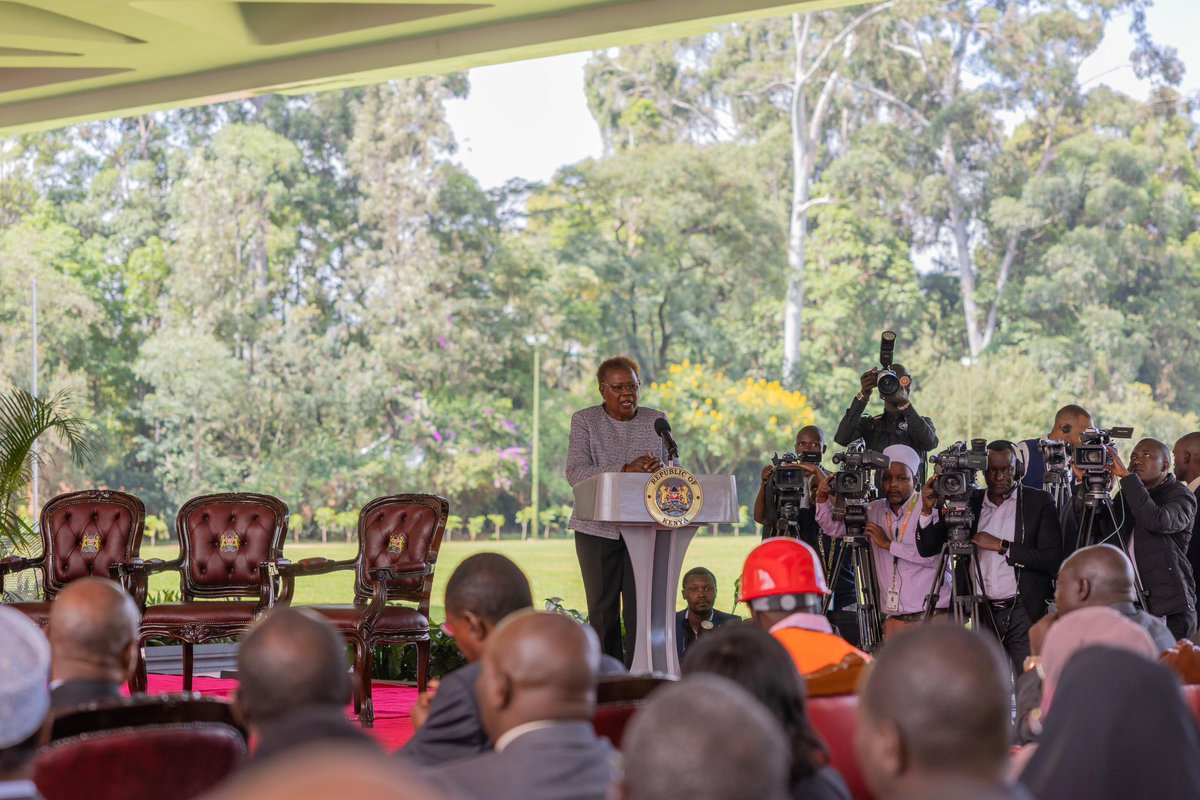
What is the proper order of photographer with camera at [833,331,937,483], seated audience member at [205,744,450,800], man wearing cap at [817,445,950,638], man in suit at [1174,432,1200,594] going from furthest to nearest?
photographer with camera at [833,331,937,483] < man in suit at [1174,432,1200,594] < man wearing cap at [817,445,950,638] < seated audience member at [205,744,450,800]

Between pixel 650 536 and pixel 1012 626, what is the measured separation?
1693 millimetres

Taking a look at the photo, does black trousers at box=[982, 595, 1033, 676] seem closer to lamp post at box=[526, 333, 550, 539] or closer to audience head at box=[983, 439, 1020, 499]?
audience head at box=[983, 439, 1020, 499]

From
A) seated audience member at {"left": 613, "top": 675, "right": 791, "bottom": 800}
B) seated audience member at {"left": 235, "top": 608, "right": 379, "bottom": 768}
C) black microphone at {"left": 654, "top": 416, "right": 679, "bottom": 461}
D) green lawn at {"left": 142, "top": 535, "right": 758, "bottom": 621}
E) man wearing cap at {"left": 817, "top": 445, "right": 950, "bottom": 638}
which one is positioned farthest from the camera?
green lawn at {"left": 142, "top": 535, "right": 758, "bottom": 621}

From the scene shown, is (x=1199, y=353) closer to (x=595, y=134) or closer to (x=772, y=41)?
(x=772, y=41)

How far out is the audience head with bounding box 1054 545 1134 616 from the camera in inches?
117

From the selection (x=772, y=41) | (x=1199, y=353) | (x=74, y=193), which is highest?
(x=772, y=41)

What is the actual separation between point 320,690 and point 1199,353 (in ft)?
47.7

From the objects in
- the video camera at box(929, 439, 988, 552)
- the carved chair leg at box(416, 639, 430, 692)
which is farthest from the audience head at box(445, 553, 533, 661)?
the carved chair leg at box(416, 639, 430, 692)

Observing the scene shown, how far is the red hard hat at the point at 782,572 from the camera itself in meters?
3.14

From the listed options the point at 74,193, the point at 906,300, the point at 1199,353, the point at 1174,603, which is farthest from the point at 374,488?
the point at 1174,603

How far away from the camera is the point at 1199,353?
1493 centimetres

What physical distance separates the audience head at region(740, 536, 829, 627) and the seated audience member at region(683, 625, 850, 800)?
897 mm

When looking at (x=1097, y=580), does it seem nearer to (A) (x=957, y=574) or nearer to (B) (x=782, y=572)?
(B) (x=782, y=572)

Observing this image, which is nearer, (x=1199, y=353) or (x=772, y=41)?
(x=1199, y=353)
